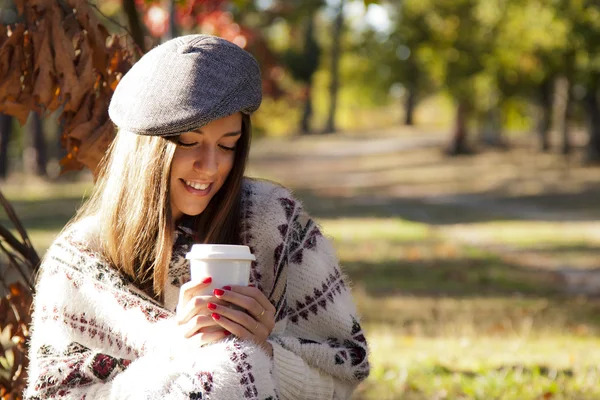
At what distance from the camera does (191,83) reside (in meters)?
2.62

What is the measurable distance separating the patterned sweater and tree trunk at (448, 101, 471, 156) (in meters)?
31.2

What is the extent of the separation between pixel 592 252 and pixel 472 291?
153 inches

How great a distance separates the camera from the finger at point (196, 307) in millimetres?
2371

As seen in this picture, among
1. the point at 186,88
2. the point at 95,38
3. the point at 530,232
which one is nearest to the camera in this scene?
the point at 186,88

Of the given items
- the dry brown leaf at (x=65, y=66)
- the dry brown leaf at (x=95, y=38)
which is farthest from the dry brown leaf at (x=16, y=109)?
the dry brown leaf at (x=95, y=38)

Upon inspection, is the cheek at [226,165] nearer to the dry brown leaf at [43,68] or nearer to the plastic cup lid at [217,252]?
the plastic cup lid at [217,252]

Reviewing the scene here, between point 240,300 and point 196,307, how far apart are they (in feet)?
0.38

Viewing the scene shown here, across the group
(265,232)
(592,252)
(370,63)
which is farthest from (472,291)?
(370,63)

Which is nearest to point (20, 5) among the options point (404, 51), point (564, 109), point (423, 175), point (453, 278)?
point (453, 278)

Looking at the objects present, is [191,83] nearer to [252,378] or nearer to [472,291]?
[252,378]

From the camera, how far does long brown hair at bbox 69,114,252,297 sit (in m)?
2.71

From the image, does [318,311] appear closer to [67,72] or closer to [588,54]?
[67,72]

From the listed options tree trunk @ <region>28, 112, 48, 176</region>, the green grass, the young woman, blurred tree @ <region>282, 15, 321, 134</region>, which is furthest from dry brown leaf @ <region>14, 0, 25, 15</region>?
blurred tree @ <region>282, 15, 321, 134</region>

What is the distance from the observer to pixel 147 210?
2.75 meters
